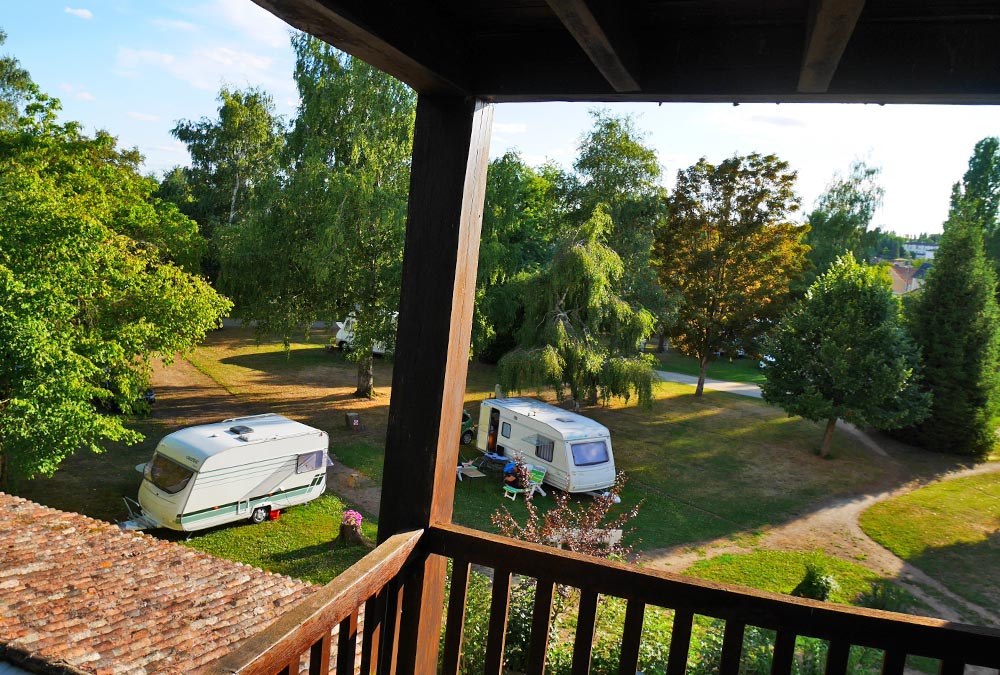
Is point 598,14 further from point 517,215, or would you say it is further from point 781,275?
point 781,275

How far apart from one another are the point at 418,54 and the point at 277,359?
2211 centimetres

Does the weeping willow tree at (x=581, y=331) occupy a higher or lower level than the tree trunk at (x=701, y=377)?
higher

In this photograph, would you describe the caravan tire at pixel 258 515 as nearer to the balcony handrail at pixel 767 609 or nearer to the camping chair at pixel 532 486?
the camping chair at pixel 532 486

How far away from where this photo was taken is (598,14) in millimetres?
1185

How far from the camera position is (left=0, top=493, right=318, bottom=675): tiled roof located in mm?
4746

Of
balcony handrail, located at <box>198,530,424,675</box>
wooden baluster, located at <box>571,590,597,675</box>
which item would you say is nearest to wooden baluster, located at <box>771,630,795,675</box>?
wooden baluster, located at <box>571,590,597,675</box>

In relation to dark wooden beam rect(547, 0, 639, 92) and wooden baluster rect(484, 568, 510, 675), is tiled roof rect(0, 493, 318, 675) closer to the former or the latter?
wooden baluster rect(484, 568, 510, 675)

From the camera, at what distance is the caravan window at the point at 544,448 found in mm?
12141

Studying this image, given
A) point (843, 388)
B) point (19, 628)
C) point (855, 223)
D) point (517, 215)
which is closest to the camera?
point (19, 628)

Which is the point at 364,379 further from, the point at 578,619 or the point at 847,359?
the point at 578,619

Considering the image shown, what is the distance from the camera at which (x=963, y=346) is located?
17047 millimetres

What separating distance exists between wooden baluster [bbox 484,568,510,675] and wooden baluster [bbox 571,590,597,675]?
0.19 m

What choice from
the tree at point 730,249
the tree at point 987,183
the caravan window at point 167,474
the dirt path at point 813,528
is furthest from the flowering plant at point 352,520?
the tree at point 987,183

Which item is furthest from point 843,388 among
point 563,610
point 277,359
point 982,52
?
point 277,359
